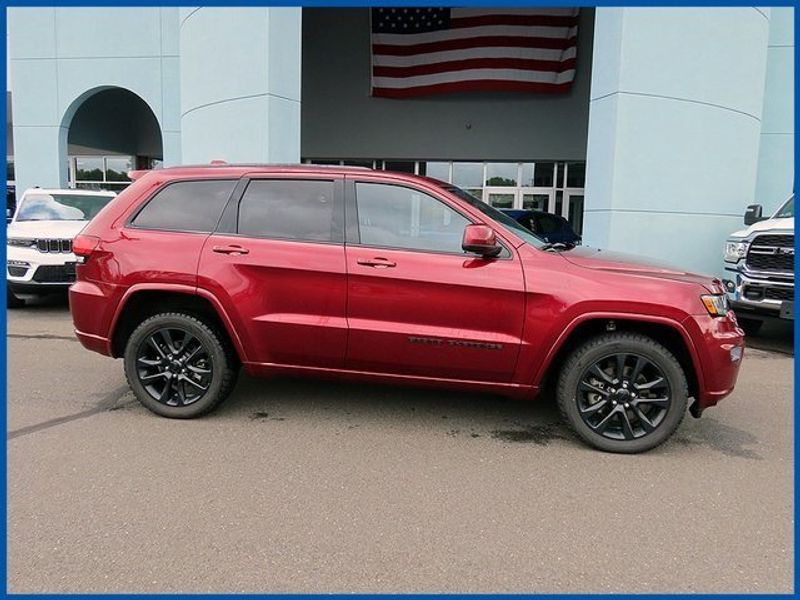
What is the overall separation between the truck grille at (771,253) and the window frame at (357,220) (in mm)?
4884

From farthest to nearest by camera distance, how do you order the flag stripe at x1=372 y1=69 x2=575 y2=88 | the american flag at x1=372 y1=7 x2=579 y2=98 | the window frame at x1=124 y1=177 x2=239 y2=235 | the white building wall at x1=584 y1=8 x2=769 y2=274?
the flag stripe at x1=372 y1=69 x2=575 y2=88
the american flag at x1=372 y1=7 x2=579 y2=98
the white building wall at x1=584 y1=8 x2=769 y2=274
the window frame at x1=124 y1=177 x2=239 y2=235

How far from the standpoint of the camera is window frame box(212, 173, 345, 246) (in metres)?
4.31

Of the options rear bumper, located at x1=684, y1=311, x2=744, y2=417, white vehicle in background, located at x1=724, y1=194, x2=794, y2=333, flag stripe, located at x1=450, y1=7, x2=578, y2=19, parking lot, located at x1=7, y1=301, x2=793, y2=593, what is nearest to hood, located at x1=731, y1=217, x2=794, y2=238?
white vehicle in background, located at x1=724, y1=194, x2=794, y2=333

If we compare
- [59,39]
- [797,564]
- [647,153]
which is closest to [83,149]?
[59,39]

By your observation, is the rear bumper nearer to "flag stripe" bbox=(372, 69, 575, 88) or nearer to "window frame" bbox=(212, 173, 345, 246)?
"window frame" bbox=(212, 173, 345, 246)

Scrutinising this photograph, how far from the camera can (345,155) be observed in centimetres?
2006

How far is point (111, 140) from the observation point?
22750mm

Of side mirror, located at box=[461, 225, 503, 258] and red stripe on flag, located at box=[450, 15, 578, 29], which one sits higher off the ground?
red stripe on flag, located at box=[450, 15, 578, 29]

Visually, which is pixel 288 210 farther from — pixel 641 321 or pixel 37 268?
pixel 37 268

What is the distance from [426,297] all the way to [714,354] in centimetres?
194

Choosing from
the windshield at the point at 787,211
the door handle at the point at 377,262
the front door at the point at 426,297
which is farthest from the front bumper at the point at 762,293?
the door handle at the point at 377,262

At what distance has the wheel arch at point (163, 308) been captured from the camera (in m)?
4.36

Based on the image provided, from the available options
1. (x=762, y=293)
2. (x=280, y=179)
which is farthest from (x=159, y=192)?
(x=762, y=293)

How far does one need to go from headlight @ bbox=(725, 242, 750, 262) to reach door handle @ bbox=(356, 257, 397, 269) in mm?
5577
